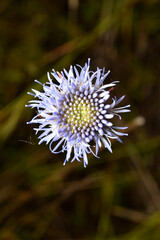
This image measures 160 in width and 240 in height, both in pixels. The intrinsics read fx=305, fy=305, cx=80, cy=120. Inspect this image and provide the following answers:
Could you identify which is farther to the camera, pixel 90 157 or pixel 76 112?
pixel 90 157

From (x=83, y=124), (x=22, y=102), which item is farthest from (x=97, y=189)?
(x=83, y=124)

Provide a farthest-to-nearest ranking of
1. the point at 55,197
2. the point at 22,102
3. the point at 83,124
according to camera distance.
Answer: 1. the point at 55,197
2. the point at 22,102
3. the point at 83,124

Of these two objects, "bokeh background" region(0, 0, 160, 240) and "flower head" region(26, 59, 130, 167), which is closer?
"flower head" region(26, 59, 130, 167)

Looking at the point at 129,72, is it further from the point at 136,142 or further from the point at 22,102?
the point at 22,102

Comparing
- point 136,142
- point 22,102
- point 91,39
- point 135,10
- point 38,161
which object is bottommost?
point 136,142

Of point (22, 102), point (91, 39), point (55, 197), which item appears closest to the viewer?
point (22, 102)

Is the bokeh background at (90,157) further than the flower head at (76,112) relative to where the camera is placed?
Yes

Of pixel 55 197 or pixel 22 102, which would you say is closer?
pixel 22 102

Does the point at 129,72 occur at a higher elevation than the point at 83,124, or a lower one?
higher
